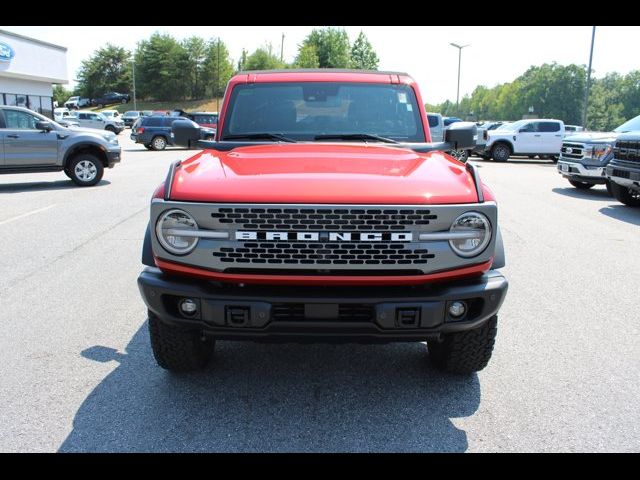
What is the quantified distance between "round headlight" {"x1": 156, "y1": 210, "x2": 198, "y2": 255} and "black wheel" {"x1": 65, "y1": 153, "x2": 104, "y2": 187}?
11.6 meters

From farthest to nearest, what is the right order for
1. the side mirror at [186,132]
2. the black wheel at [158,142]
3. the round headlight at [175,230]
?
the black wheel at [158,142] → the side mirror at [186,132] → the round headlight at [175,230]

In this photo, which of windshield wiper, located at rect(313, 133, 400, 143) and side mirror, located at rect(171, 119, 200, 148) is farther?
side mirror, located at rect(171, 119, 200, 148)

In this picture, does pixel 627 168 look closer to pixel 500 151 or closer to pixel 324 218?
pixel 324 218

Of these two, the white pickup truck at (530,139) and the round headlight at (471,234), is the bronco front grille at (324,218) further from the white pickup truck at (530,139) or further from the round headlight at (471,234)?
the white pickup truck at (530,139)

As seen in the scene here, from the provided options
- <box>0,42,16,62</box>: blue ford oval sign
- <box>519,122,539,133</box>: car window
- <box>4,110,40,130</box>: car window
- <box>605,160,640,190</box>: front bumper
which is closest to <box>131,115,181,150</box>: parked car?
<box>0,42,16,62</box>: blue ford oval sign

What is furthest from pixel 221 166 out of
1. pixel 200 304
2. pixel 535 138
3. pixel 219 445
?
pixel 535 138

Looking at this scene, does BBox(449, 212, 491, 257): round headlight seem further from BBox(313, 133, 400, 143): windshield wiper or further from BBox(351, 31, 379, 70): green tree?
BBox(351, 31, 379, 70): green tree

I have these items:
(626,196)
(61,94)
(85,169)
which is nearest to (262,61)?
(61,94)

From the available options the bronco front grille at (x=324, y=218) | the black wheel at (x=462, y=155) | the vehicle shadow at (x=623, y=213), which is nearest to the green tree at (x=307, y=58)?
the black wheel at (x=462, y=155)

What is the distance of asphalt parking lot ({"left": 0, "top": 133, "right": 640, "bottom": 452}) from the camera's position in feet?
9.51

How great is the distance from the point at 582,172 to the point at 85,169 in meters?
11.3

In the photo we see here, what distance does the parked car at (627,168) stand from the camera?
10039 millimetres

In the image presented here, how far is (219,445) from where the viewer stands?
2809 millimetres
